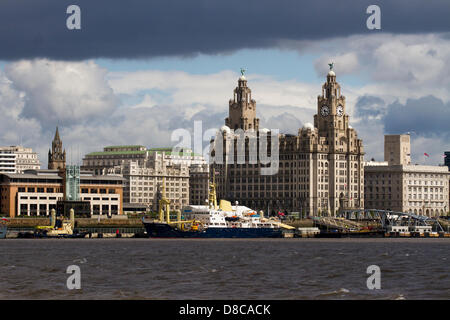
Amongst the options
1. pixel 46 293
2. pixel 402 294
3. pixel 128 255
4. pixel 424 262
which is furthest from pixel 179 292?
pixel 128 255

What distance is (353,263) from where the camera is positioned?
122 m

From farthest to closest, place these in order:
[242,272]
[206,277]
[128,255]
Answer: [128,255] < [242,272] < [206,277]

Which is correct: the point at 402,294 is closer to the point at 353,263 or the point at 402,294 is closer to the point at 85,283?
the point at 85,283

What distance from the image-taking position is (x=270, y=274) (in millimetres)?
100562

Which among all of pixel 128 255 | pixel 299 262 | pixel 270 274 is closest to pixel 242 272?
pixel 270 274

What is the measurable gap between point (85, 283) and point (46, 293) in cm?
874
